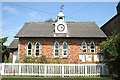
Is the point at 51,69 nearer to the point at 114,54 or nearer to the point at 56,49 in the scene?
the point at 56,49

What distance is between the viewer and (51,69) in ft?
42.7

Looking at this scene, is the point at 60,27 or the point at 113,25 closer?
the point at 60,27

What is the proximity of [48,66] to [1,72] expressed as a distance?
5.03 m

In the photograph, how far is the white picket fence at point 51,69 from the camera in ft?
42.6

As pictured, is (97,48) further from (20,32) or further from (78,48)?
(20,32)

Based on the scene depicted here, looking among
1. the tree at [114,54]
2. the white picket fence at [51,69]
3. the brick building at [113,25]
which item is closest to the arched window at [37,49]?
the white picket fence at [51,69]

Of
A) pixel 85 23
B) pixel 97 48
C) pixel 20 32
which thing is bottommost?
pixel 97 48

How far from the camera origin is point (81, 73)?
1310cm

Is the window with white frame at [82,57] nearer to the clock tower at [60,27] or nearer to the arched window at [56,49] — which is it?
the arched window at [56,49]

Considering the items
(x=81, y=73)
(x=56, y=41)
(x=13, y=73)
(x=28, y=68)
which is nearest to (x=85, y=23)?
(x=56, y=41)

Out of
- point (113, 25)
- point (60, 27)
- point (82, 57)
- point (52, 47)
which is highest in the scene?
point (113, 25)

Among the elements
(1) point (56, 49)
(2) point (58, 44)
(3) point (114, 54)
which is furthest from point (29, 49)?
(3) point (114, 54)

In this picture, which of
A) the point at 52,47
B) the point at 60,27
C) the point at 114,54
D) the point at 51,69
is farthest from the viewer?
the point at 60,27

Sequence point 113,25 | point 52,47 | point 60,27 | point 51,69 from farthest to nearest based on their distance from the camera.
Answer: point 113,25
point 60,27
point 52,47
point 51,69
